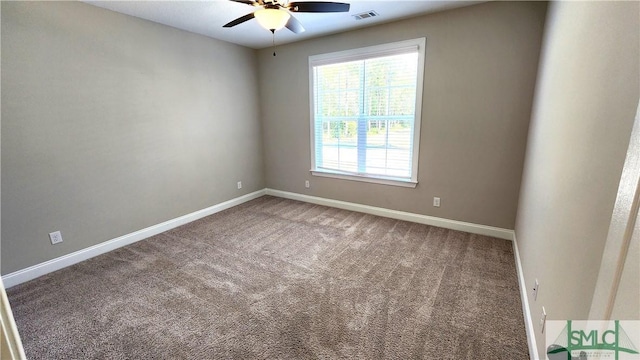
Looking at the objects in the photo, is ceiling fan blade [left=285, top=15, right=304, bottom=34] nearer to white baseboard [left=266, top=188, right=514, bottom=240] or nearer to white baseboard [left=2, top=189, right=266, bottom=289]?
white baseboard [left=266, top=188, right=514, bottom=240]

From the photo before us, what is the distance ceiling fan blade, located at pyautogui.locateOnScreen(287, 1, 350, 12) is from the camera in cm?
203

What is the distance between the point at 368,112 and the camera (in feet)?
12.3

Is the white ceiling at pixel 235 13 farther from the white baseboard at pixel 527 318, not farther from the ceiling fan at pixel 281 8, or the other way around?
the white baseboard at pixel 527 318

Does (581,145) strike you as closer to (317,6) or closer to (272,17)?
(317,6)

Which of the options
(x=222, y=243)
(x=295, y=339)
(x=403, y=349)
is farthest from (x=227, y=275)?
(x=403, y=349)

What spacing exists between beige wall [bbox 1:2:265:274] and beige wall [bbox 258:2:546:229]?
1.91 meters

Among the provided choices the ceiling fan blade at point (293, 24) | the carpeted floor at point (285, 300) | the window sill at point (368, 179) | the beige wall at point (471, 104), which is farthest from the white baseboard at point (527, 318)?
the ceiling fan blade at point (293, 24)

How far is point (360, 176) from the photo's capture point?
400 centimetres

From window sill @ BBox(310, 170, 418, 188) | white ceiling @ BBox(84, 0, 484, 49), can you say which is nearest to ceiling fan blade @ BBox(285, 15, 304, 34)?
white ceiling @ BBox(84, 0, 484, 49)

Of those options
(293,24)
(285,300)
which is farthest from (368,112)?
(285,300)

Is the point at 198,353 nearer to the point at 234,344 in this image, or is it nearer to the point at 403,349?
the point at 234,344

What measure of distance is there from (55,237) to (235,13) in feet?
9.58

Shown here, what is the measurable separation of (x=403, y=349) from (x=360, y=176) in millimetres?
2571

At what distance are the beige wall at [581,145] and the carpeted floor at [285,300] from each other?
1.71ft
